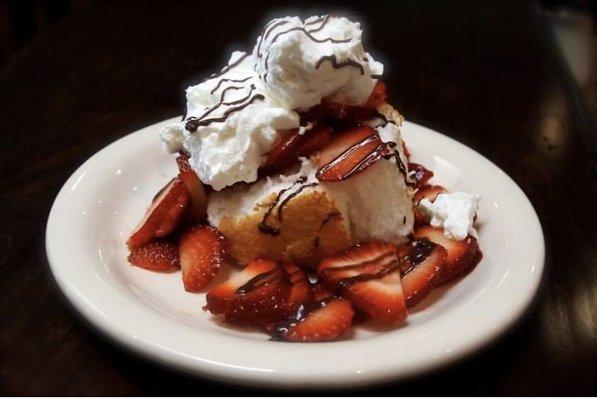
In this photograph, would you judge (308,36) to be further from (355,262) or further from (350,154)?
(355,262)

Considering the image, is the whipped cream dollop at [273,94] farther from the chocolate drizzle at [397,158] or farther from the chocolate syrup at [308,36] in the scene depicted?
the chocolate drizzle at [397,158]

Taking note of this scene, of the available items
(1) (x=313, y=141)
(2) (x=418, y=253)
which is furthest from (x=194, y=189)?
(2) (x=418, y=253)

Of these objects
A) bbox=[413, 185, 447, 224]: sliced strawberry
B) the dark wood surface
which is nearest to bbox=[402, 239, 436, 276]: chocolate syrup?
bbox=[413, 185, 447, 224]: sliced strawberry

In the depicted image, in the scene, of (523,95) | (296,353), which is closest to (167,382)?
(296,353)

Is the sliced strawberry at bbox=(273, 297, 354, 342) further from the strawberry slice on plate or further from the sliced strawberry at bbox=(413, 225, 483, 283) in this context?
the strawberry slice on plate

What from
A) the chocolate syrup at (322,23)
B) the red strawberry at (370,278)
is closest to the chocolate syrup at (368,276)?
the red strawberry at (370,278)

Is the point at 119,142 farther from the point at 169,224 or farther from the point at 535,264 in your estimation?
the point at 535,264
